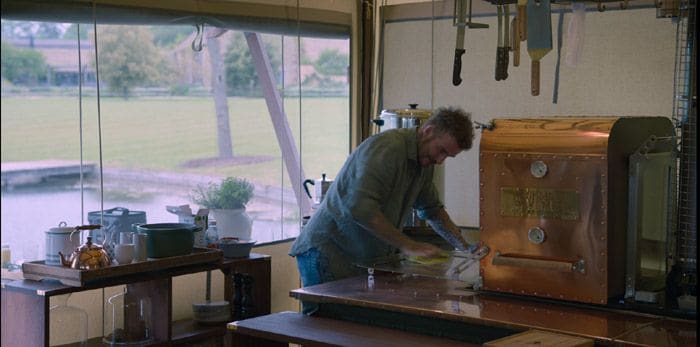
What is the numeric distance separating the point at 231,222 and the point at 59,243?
1145 mm

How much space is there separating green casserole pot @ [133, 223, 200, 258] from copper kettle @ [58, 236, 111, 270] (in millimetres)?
258

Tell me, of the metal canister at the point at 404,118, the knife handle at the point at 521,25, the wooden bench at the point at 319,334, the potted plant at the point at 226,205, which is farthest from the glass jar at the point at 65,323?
the knife handle at the point at 521,25

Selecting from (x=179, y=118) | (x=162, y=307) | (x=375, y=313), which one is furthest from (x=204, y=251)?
(x=375, y=313)

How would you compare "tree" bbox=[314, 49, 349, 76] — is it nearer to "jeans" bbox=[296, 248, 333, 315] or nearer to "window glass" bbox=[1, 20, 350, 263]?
"window glass" bbox=[1, 20, 350, 263]

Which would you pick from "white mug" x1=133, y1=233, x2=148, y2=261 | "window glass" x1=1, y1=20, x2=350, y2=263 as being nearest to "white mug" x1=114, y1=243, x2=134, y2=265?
"white mug" x1=133, y1=233, x2=148, y2=261

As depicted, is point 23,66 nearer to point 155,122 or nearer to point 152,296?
point 155,122

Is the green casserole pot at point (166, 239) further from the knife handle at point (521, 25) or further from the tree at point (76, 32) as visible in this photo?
the knife handle at point (521, 25)

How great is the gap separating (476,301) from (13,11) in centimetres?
220

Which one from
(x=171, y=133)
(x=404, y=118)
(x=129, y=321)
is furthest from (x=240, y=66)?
(x=129, y=321)

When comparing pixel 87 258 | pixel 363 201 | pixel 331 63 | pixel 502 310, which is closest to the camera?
pixel 502 310

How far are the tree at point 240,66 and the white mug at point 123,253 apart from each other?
1307 millimetres

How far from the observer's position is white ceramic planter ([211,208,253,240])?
4.56 metres

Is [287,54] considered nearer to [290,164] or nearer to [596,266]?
[290,164]

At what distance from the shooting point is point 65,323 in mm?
3857
